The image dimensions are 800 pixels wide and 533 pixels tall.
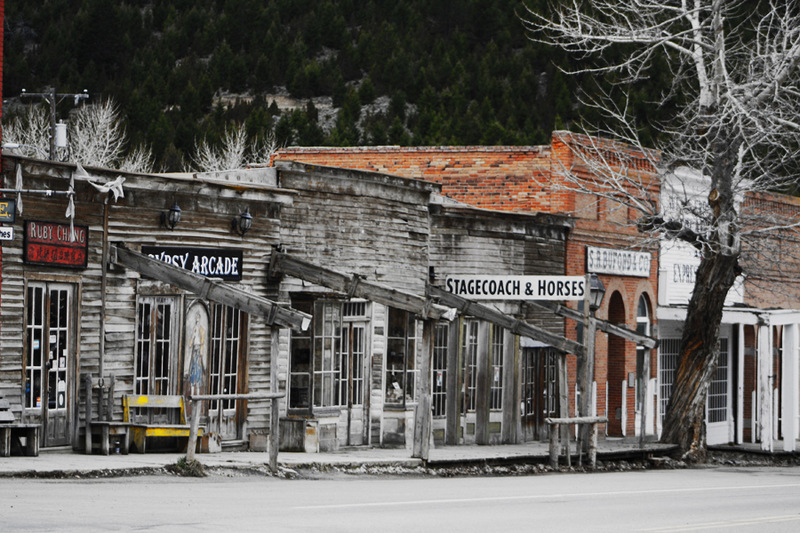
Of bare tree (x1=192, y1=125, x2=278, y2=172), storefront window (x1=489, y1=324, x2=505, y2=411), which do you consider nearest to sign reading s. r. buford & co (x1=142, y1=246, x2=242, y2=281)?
storefront window (x1=489, y1=324, x2=505, y2=411)

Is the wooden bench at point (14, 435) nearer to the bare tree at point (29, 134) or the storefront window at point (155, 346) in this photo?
the storefront window at point (155, 346)

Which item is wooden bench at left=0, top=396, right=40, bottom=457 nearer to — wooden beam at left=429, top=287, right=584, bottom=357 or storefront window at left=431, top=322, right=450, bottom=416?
wooden beam at left=429, top=287, right=584, bottom=357

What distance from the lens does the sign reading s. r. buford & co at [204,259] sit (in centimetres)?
1925


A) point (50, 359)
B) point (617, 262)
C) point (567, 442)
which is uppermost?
point (617, 262)

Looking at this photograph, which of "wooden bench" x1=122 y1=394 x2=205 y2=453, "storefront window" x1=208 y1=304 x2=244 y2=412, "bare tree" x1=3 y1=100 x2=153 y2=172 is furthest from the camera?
"bare tree" x1=3 y1=100 x2=153 y2=172

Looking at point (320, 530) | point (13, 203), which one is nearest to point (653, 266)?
point (13, 203)

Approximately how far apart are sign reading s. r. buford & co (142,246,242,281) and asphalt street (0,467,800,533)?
3908 millimetres

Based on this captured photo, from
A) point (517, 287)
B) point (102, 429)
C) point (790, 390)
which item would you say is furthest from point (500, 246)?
point (102, 429)

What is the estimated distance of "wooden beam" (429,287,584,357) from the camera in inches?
877

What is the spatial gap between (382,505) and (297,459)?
601 cm

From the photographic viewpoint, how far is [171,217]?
19.2 m

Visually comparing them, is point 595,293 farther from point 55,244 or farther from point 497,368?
point 55,244

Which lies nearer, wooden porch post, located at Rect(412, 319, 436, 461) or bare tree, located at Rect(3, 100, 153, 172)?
wooden porch post, located at Rect(412, 319, 436, 461)

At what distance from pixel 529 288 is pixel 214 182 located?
621cm
